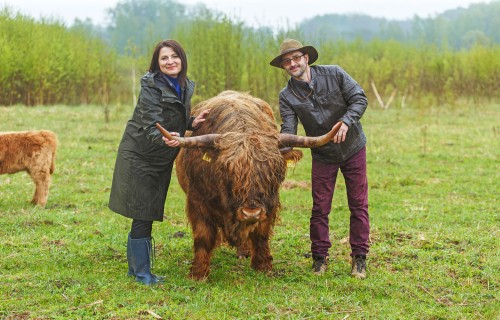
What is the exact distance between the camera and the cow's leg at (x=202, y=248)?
19.8 feet

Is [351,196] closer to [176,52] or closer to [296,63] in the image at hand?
[296,63]

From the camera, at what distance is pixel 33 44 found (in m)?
24.9

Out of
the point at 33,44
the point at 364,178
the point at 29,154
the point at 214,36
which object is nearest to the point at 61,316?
the point at 364,178

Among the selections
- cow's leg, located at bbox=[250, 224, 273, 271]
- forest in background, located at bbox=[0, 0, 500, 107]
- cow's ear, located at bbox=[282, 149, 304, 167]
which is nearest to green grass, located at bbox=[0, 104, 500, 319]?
cow's leg, located at bbox=[250, 224, 273, 271]

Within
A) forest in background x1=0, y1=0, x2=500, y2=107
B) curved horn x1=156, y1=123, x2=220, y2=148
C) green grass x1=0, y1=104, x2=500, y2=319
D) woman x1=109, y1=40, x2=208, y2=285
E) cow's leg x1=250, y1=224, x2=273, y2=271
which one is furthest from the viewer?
forest in background x1=0, y1=0, x2=500, y2=107

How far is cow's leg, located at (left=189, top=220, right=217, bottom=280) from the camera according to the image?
6031 mm

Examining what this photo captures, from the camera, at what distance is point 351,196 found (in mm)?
6367

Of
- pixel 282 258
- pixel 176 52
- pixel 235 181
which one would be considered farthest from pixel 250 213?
pixel 282 258

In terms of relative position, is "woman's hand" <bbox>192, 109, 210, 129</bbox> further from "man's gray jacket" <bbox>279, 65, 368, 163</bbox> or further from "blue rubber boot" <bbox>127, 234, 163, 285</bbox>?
"blue rubber boot" <bbox>127, 234, 163, 285</bbox>

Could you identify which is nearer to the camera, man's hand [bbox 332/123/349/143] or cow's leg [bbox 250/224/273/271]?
man's hand [bbox 332/123/349/143]

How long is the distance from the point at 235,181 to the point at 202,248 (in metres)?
1.09

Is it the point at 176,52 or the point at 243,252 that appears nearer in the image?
Result: the point at 176,52

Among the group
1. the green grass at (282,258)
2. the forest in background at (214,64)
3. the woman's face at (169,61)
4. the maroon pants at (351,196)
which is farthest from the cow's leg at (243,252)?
the forest in background at (214,64)

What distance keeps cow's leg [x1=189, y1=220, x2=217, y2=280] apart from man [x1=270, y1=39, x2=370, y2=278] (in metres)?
1.14
